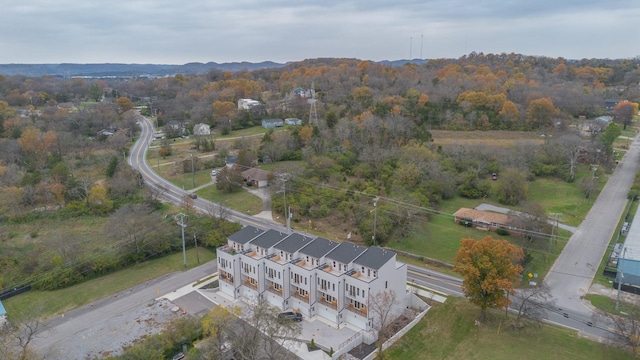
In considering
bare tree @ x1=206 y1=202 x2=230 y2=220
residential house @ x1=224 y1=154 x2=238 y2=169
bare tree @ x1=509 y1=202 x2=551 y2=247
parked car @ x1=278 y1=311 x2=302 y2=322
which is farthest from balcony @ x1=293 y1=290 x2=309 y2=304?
residential house @ x1=224 y1=154 x2=238 y2=169

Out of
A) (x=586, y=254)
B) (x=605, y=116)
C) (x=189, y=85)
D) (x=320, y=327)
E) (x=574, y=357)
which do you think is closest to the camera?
(x=574, y=357)

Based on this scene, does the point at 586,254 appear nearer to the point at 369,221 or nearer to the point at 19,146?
the point at 369,221

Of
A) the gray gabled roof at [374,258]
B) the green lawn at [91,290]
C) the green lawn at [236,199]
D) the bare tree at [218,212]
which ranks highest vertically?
the gray gabled roof at [374,258]

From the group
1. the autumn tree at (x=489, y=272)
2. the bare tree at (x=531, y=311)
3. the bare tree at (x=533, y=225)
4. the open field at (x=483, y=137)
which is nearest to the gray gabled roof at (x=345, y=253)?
the autumn tree at (x=489, y=272)

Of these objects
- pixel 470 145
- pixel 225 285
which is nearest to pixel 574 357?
pixel 225 285

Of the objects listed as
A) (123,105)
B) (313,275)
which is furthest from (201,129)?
(313,275)

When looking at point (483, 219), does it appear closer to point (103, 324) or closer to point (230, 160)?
point (103, 324)

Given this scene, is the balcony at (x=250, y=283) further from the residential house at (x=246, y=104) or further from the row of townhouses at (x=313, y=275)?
the residential house at (x=246, y=104)

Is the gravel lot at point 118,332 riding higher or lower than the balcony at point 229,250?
lower
